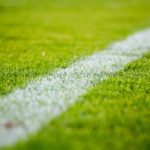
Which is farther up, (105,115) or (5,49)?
(5,49)

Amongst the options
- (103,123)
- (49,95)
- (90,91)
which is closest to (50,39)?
(90,91)

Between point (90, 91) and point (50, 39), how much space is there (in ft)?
38.4

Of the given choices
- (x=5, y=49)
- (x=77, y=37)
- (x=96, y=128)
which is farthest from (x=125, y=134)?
(x=77, y=37)

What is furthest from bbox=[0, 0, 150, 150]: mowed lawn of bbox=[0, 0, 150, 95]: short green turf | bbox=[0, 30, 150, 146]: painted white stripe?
bbox=[0, 30, 150, 146]: painted white stripe

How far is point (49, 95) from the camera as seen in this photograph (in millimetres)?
11000

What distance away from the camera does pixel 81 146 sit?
7.66 metres

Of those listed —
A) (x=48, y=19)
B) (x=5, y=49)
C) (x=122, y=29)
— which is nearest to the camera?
(x=5, y=49)

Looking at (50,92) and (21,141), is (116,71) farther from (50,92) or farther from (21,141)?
(21,141)

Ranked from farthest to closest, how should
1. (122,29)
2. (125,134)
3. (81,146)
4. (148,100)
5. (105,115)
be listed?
(122,29) < (148,100) < (105,115) < (125,134) < (81,146)

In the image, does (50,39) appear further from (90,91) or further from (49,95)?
(49,95)

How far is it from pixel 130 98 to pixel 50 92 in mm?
2253

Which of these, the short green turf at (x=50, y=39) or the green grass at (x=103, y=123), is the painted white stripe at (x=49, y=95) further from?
the short green turf at (x=50, y=39)

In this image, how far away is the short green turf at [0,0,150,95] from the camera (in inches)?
571

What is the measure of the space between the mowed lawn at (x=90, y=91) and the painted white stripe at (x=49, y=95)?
12.9 inches
